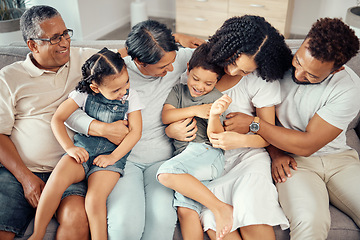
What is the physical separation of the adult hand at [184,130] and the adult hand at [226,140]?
0.32ft

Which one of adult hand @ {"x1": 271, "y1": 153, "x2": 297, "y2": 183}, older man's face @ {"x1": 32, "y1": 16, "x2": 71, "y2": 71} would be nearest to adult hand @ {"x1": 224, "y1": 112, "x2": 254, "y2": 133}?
adult hand @ {"x1": 271, "y1": 153, "x2": 297, "y2": 183}

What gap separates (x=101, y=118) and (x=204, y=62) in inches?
21.7

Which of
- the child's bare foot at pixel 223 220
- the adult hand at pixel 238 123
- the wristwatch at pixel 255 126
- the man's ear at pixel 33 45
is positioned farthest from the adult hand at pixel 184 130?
the man's ear at pixel 33 45

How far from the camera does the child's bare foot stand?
138 cm

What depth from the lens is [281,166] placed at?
5.26 feet

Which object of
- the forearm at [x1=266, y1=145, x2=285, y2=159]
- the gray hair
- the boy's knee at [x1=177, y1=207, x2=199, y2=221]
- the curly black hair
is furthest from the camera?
the forearm at [x1=266, y1=145, x2=285, y2=159]

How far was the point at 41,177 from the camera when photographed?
1.59m

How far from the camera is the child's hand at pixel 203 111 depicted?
1560mm

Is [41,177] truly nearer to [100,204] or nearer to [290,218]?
[100,204]

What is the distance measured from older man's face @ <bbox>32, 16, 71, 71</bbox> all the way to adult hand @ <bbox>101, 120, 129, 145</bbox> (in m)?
0.40

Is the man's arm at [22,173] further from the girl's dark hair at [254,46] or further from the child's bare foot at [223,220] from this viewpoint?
the girl's dark hair at [254,46]

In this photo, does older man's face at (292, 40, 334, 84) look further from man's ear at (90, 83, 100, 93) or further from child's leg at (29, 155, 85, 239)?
child's leg at (29, 155, 85, 239)

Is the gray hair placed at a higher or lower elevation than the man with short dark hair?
higher

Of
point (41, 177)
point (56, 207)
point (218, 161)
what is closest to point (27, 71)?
point (41, 177)
